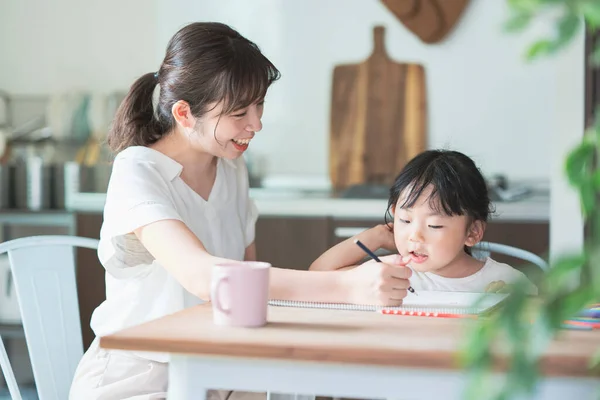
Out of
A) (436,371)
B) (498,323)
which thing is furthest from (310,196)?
(498,323)

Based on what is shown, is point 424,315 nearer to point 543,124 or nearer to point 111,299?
point 111,299

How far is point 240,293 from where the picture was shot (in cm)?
105

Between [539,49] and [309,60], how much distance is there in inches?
123

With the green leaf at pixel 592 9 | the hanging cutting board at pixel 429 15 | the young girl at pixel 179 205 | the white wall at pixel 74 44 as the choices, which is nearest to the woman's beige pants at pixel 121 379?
the young girl at pixel 179 205

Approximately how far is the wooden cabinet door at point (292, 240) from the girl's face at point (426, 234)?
146 centimetres

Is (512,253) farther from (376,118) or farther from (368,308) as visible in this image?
(376,118)

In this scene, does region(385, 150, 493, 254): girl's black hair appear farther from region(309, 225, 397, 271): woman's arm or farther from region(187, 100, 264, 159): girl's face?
region(187, 100, 264, 159): girl's face

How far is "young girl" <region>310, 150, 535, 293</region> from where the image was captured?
170cm

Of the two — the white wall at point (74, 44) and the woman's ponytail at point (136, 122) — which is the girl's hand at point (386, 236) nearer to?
the woman's ponytail at point (136, 122)

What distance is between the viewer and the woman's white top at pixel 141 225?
144 centimetres

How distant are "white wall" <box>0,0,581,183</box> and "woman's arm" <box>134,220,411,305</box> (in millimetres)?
2176

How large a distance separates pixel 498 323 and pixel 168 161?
3.80 feet

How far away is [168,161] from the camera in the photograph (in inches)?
63.2

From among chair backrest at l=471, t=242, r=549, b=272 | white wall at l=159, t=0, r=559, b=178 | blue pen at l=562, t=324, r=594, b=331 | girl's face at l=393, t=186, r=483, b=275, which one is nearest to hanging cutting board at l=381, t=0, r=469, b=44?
white wall at l=159, t=0, r=559, b=178
